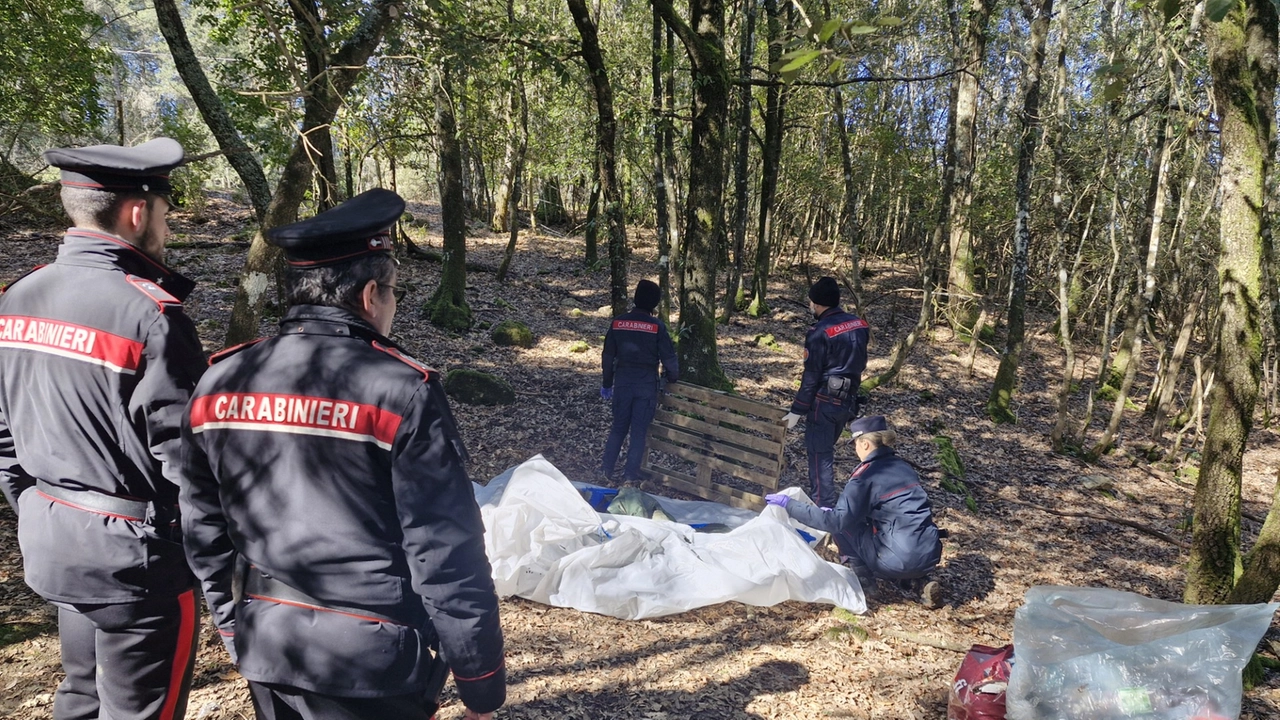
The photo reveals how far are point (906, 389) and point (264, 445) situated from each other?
33.1 feet

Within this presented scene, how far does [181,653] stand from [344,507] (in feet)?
3.94

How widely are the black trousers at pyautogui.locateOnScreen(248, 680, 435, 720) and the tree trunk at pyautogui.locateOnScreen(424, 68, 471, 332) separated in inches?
326

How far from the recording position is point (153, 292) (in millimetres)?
2174

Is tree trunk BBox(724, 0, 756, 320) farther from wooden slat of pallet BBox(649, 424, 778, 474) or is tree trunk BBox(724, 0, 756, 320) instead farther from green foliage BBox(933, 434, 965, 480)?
wooden slat of pallet BBox(649, 424, 778, 474)

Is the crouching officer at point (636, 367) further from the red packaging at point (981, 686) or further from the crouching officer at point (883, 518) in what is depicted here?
the red packaging at point (981, 686)

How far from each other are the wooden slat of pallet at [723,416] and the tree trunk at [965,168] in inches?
194

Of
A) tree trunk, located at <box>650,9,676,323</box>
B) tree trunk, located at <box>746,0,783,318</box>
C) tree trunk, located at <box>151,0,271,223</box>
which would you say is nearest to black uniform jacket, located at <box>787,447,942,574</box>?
tree trunk, located at <box>650,9,676,323</box>

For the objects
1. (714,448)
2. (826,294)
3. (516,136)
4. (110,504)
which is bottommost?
(714,448)

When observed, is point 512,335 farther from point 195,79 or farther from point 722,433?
point 195,79

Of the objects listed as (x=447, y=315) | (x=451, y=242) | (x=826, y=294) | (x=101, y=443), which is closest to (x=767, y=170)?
(x=451, y=242)

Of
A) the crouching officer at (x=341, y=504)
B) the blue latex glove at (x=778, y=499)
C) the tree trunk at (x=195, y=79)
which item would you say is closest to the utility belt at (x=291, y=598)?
the crouching officer at (x=341, y=504)

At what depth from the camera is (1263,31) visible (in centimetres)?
367

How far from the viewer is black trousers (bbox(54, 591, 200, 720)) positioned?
6.95 ft

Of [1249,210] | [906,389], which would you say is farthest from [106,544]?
[906,389]
